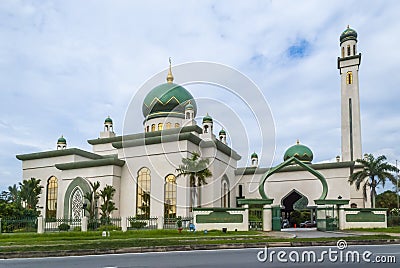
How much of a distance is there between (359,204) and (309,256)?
Answer: 96.0 feet

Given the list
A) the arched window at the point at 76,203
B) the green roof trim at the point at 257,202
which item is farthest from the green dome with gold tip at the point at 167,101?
the green roof trim at the point at 257,202

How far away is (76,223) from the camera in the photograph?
2903 centimetres

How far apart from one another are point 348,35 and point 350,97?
293 inches

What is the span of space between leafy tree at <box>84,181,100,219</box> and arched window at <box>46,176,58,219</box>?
5.72m

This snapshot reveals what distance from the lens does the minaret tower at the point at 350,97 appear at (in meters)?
42.0

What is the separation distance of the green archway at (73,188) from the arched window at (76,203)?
0.33 metres

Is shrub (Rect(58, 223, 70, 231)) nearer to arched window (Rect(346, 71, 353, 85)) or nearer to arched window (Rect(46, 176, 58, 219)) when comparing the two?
arched window (Rect(46, 176, 58, 219))

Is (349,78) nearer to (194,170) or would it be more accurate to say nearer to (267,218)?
(194,170)

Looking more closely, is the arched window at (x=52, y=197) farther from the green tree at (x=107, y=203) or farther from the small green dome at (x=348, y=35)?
the small green dome at (x=348, y=35)

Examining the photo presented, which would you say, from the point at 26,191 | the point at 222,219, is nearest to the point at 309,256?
the point at 222,219

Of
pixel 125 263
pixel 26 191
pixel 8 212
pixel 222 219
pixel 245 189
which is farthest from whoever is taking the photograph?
pixel 245 189

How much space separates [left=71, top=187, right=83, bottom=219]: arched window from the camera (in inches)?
1355

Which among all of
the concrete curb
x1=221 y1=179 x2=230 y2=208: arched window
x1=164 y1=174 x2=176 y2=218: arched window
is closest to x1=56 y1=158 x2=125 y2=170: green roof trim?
x1=164 y1=174 x2=176 y2=218: arched window

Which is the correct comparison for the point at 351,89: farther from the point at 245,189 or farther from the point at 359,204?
the point at 245,189
